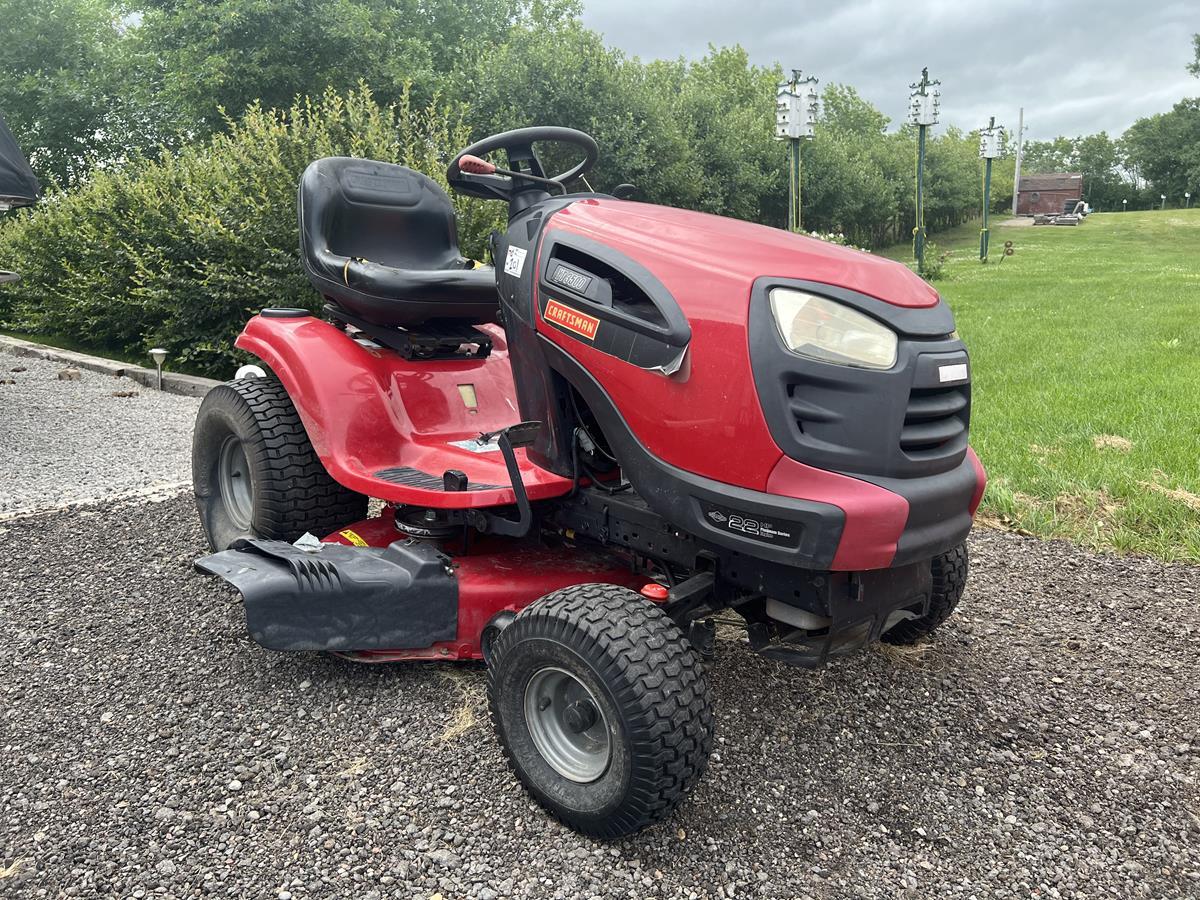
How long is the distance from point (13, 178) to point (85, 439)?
1.93 m

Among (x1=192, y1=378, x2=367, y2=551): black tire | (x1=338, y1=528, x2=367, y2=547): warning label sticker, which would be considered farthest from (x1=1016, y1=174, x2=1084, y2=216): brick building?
(x1=338, y1=528, x2=367, y2=547): warning label sticker

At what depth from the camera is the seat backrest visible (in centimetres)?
326

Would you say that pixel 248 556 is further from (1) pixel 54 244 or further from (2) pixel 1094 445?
(1) pixel 54 244

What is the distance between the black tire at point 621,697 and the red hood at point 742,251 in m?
0.74

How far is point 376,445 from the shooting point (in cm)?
294

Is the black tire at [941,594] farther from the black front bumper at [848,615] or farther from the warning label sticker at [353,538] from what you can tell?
the warning label sticker at [353,538]

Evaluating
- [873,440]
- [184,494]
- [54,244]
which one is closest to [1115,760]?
[873,440]

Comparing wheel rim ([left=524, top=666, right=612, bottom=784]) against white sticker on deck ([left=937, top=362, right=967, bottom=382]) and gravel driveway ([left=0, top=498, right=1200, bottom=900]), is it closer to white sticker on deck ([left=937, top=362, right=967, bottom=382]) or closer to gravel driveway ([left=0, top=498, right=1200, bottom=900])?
gravel driveway ([left=0, top=498, right=1200, bottom=900])

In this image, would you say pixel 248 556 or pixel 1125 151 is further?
pixel 1125 151

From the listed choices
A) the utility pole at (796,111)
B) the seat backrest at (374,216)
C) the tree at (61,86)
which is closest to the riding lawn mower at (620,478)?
the seat backrest at (374,216)

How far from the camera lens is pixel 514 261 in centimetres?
240

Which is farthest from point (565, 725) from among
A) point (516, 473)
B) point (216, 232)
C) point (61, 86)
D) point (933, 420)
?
point (61, 86)

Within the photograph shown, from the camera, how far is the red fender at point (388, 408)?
8.98 feet

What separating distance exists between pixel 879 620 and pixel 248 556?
168cm
